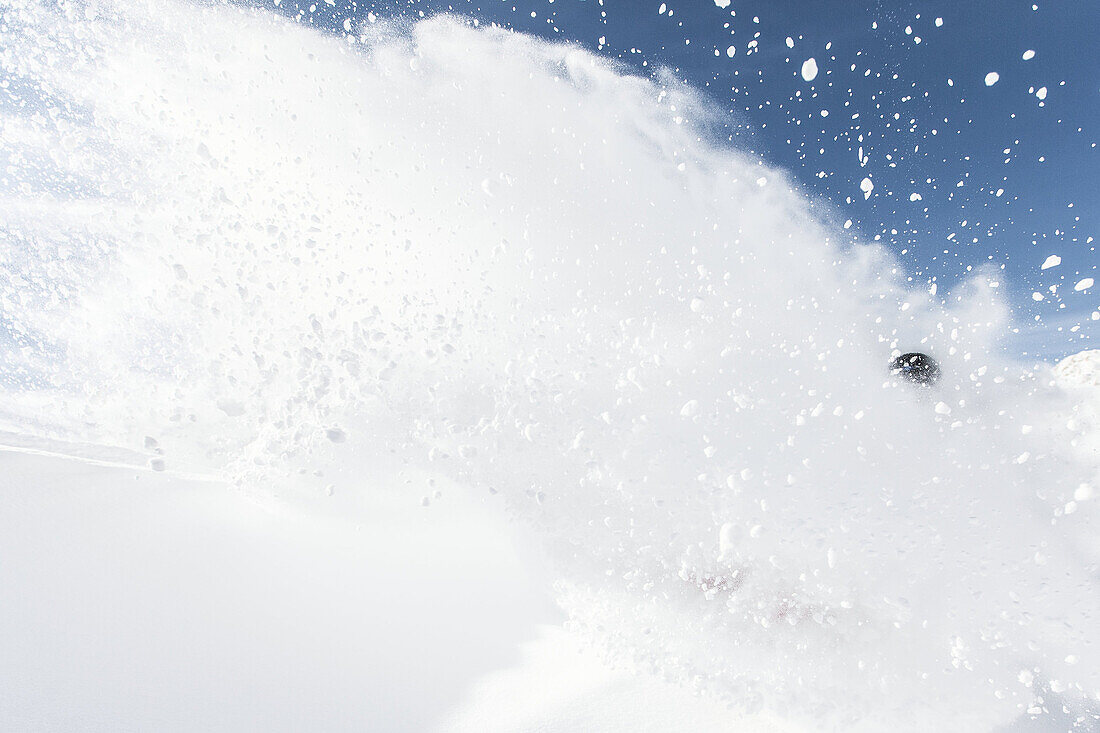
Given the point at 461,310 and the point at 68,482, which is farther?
the point at 461,310

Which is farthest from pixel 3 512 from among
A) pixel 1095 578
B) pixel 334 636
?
pixel 1095 578

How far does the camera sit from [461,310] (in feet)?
13.8

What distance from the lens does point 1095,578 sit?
9.82 feet

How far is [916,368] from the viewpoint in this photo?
15.4ft

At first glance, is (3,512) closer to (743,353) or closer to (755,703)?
(755,703)

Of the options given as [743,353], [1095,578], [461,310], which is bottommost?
[1095,578]

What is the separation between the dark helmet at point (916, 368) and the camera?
4.54 m

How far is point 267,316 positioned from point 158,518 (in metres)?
1.57

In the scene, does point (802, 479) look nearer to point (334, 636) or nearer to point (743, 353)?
point (743, 353)

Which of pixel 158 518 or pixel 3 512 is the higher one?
pixel 158 518

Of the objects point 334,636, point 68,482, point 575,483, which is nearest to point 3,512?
point 68,482

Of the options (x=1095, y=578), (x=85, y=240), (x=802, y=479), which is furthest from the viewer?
(x=85, y=240)

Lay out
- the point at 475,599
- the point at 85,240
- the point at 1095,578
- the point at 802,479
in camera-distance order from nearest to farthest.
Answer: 1. the point at 1095,578
2. the point at 802,479
3. the point at 475,599
4. the point at 85,240

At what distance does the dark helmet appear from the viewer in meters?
4.54
